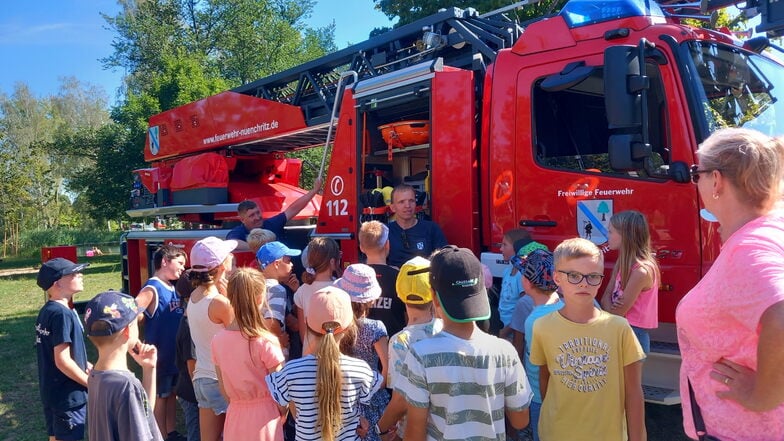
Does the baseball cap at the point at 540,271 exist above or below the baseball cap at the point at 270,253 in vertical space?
below

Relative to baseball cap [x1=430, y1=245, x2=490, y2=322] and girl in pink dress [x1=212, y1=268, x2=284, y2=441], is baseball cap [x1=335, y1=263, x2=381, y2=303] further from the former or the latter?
baseball cap [x1=430, y1=245, x2=490, y2=322]

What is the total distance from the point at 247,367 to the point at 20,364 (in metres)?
6.06

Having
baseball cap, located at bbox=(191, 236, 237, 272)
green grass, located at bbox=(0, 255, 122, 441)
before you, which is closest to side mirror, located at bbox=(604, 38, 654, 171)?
baseball cap, located at bbox=(191, 236, 237, 272)

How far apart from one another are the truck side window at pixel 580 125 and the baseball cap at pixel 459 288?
1.90 m

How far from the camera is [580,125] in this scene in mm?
4273

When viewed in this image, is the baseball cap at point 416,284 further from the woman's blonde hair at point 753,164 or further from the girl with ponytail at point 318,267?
the woman's blonde hair at point 753,164

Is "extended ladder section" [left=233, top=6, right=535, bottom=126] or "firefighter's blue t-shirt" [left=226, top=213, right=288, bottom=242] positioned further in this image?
"firefighter's blue t-shirt" [left=226, top=213, right=288, bottom=242]

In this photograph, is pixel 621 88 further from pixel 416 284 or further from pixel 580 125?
pixel 416 284

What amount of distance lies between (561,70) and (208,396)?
3.19 metres

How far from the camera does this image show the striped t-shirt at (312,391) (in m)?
2.48

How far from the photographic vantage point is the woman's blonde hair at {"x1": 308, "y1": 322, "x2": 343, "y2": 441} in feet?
7.93

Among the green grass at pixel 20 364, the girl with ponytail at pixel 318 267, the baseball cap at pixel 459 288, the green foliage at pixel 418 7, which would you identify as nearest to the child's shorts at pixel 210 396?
the girl with ponytail at pixel 318 267

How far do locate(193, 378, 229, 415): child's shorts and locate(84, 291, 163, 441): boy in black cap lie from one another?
34.4 inches

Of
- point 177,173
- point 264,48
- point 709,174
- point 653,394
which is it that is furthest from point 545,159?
point 264,48
